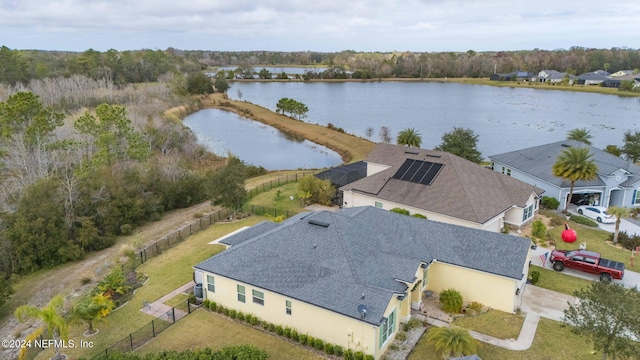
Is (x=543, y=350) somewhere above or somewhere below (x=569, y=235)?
below

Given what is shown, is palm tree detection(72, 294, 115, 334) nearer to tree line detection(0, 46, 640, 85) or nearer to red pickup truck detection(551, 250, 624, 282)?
red pickup truck detection(551, 250, 624, 282)

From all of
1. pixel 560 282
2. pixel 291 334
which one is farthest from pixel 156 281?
pixel 560 282

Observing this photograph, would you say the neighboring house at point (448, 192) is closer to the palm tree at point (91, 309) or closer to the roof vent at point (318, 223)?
the roof vent at point (318, 223)

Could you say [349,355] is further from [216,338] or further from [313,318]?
[216,338]

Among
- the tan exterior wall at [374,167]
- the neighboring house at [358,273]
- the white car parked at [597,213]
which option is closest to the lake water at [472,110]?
the white car parked at [597,213]

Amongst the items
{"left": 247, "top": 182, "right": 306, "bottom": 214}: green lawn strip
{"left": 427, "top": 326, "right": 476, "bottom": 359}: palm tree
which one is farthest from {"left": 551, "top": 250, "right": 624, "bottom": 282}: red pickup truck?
{"left": 247, "top": 182, "right": 306, "bottom": 214}: green lawn strip
